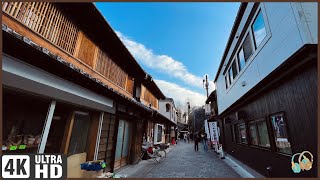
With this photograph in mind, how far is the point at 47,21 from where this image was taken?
512cm

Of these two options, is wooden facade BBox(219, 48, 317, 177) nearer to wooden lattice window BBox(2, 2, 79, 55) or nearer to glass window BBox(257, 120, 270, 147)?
glass window BBox(257, 120, 270, 147)

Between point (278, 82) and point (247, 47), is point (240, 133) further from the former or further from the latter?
point (278, 82)

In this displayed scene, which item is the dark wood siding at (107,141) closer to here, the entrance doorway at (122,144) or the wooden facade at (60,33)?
the entrance doorway at (122,144)

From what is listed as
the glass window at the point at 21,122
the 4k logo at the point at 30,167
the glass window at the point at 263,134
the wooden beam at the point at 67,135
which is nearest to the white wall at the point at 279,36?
the glass window at the point at 263,134

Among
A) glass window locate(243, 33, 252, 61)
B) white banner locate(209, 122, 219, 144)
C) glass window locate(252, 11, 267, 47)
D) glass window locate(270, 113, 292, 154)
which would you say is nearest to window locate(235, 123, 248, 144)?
white banner locate(209, 122, 219, 144)

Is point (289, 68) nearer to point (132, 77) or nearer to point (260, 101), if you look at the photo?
point (260, 101)

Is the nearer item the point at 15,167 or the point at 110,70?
the point at 15,167

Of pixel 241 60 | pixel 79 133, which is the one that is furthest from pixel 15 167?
pixel 241 60

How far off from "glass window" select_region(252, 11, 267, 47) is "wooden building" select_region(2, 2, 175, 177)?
6.75m

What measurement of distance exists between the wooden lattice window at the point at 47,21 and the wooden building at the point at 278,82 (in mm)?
7449

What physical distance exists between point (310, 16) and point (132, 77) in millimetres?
10272

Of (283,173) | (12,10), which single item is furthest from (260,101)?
(12,10)

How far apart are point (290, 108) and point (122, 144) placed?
780 cm

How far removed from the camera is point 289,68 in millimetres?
4828
